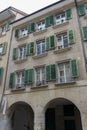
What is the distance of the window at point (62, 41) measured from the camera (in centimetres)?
1251

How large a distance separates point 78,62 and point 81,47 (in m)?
1.28

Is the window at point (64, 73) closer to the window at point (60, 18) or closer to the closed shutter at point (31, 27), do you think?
the window at point (60, 18)

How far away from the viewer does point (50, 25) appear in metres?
14.0

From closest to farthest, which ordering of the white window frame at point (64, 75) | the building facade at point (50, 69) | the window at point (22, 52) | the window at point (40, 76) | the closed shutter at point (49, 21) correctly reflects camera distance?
the building facade at point (50, 69) → the white window frame at point (64, 75) → the window at point (40, 76) → the closed shutter at point (49, 21) → the window at point (22, 52)

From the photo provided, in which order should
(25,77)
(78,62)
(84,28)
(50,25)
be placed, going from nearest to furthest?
(78,62), (84,28), (25,77), (50,25)

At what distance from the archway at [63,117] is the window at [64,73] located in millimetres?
2430

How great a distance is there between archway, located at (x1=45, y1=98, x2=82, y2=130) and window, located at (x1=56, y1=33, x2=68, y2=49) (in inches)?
194

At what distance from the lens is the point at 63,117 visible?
13227mm

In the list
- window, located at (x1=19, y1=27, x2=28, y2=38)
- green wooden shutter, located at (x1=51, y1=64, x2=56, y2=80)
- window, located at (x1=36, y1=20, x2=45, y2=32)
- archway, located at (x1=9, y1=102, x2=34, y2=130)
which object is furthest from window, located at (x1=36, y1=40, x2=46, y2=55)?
archway, located at (x1=9, y1=102, x2=34, y2=130)

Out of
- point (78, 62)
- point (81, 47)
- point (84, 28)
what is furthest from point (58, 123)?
point (84, 28)

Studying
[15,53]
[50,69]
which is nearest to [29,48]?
[15,53]

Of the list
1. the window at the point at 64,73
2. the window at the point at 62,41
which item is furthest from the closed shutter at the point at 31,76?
the window at the point at 62,41

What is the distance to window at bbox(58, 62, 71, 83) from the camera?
436 inches

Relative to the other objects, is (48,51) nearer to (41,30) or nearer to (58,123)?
(41,30)
